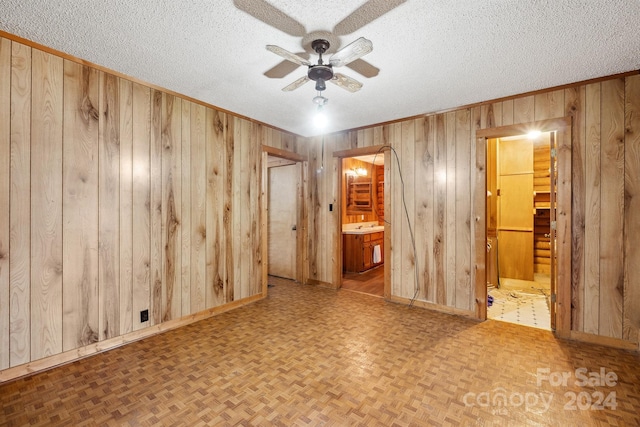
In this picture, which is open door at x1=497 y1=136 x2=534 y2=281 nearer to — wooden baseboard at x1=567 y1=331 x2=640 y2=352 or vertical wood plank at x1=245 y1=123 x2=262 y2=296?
wooden baseboard at x1=567 y1=331 x2=640 y2=352

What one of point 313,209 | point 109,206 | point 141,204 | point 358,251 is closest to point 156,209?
point 141,204

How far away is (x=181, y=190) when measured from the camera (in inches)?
120

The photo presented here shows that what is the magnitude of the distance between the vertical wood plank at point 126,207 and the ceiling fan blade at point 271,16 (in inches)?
63.7

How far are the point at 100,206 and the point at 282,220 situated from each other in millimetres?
2949

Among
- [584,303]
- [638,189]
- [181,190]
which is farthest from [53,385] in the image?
[638,189]

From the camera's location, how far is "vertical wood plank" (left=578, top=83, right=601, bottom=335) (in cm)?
266

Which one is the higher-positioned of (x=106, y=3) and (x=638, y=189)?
(x=106, y=3)

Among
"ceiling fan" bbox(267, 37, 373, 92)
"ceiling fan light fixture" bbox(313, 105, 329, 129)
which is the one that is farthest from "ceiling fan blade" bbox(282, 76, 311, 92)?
"ceiling fan light fixture" bbox(313, 105, 329, 129)

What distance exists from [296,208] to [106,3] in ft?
11.5

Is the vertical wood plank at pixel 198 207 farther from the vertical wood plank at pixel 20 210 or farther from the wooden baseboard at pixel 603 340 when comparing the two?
the wooden baseboard at pixel 603 340

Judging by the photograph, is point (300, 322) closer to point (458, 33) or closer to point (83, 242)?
point (83, 242)

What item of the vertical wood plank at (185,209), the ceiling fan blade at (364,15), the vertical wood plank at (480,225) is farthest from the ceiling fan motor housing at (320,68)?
the vertical wood plank at (480,225)

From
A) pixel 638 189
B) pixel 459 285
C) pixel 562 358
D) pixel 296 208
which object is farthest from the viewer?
pixel 296 208

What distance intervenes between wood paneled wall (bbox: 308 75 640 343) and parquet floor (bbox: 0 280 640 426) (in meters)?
0.53
